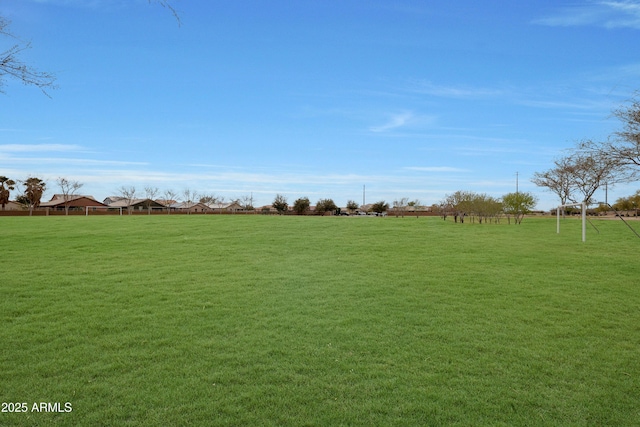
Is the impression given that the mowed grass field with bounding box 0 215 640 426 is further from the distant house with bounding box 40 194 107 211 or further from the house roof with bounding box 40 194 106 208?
the house roof with bounding box 40 194 106 208

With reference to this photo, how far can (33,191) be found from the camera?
7125cm

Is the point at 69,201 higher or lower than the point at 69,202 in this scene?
higher

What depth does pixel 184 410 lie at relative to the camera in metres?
3.57

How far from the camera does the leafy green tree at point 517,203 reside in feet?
123

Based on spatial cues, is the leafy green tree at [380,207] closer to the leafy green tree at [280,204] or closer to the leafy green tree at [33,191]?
the leafy green tree at [280,204]

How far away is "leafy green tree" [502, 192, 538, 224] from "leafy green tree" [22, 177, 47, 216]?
73443 mm

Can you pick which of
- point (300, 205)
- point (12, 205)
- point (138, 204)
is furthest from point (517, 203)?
point (12, 205)

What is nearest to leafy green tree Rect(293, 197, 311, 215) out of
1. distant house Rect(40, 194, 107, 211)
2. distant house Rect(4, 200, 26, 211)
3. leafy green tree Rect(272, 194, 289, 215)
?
leafy green tree Rect(272, 194, 289, 215)

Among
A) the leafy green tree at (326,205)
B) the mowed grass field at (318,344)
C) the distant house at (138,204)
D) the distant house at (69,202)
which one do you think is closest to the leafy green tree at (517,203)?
the mowed grass field at (318,344)

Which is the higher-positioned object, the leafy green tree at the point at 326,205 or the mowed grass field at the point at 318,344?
the leafy green tree at the point at 326,205

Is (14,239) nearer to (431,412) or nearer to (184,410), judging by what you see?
(184,410)

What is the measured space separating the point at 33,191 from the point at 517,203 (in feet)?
247

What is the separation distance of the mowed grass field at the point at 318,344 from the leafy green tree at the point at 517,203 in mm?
29011

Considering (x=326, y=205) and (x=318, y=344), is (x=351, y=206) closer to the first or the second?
(x=326, y=205)
